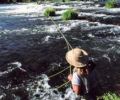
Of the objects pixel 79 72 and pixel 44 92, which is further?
pixel 44 92

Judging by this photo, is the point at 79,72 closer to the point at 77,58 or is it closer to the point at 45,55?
the point at 77,58

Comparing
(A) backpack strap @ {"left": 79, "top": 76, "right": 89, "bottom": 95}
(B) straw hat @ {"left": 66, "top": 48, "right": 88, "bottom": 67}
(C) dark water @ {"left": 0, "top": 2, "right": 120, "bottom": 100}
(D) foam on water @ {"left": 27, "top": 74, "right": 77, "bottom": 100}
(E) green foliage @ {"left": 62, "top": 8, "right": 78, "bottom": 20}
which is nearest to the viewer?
(B) straw hat @ {"left": 66, "top": 48, "right": 88, "bottom": 67}

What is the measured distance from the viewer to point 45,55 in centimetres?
1730

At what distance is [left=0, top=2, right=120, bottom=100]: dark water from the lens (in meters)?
12.5

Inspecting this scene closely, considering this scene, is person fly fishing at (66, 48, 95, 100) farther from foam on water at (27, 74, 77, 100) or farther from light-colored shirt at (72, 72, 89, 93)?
foam on water at (27, 74, 77, 100)

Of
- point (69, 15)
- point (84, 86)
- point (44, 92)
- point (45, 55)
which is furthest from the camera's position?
point (69, 15)

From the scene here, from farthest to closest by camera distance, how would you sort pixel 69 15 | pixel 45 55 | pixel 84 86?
pixel 69 15, pixel 45 55, pixel 84 86

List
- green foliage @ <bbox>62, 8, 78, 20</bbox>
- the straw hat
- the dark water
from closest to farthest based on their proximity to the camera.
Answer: the straw hat
the dark water
green foliage @ <bbox>62, 8, 78, 20</bbox>

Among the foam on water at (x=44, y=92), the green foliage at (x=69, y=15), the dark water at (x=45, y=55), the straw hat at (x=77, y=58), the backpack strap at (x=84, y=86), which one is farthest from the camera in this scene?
the green foliage at (x=69, y=15)

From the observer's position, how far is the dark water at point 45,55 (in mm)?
12508

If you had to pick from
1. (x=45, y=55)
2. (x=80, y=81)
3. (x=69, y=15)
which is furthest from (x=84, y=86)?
(x=69, y=15)

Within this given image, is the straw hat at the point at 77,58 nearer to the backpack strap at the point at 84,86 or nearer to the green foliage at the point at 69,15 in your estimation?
the backpack strap at the point at 84,86

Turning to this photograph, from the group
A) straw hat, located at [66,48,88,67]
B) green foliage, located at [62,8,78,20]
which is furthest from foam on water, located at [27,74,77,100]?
green foliage, located at [62,8,78,20]

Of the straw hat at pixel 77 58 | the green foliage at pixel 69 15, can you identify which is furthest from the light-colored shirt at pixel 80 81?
the green foliage at pixel 69 15
